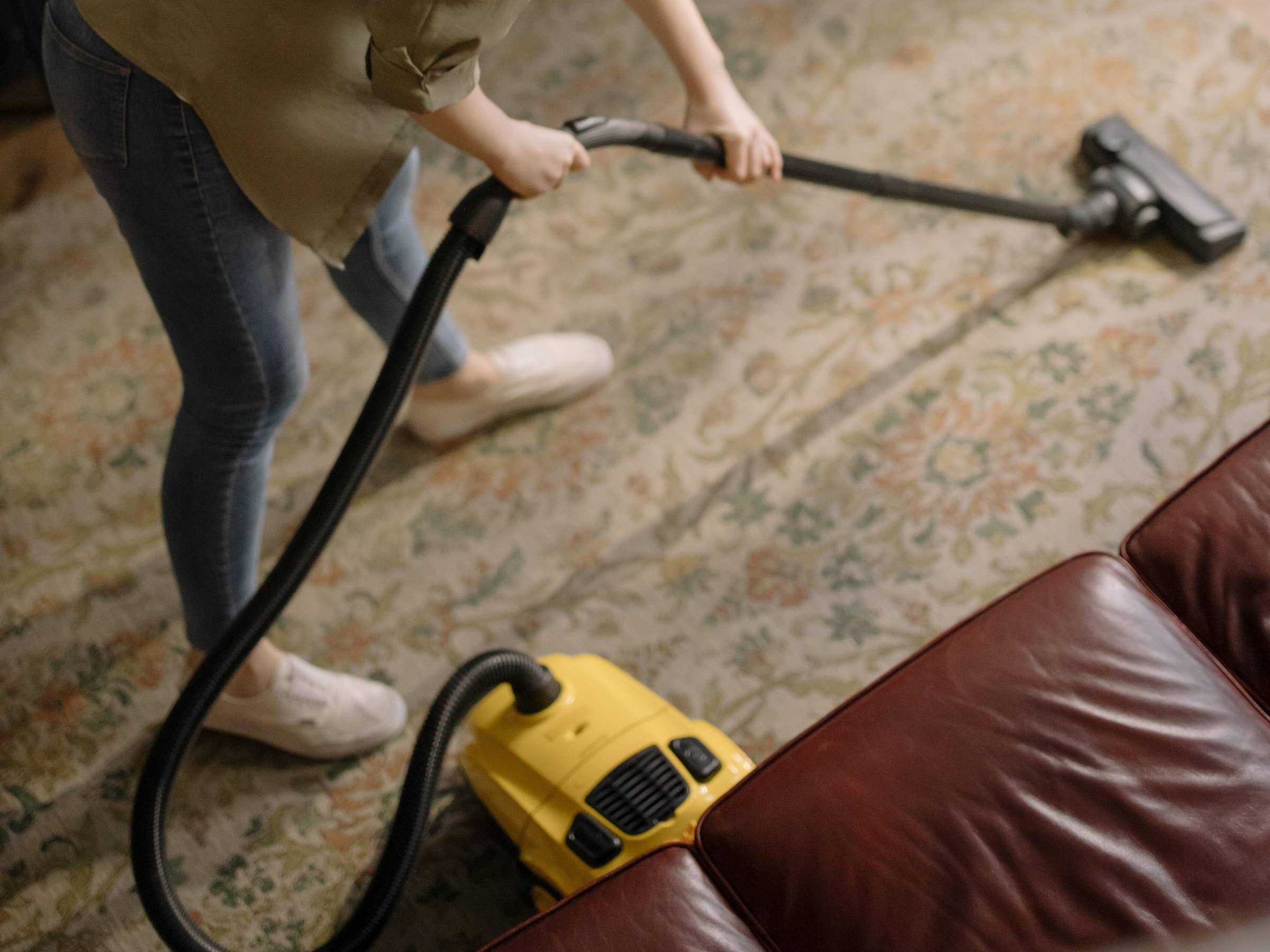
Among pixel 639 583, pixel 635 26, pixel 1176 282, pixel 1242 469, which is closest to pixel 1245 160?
pixel 1176 282

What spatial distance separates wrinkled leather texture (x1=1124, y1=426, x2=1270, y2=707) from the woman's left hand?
56 cm

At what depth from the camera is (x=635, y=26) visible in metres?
2.01

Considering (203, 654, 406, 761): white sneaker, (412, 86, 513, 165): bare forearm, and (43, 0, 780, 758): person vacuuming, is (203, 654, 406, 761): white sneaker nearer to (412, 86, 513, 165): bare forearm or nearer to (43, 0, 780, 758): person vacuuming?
(43, 0, 780, 758): person vacuuming

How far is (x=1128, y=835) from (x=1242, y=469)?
42 centimetres

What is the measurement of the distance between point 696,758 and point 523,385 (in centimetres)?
64

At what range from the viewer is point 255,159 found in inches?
32.2

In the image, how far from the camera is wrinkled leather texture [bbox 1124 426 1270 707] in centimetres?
99

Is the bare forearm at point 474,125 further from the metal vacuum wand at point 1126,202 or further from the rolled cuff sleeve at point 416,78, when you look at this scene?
the metal vacuum wand at point 1126,202

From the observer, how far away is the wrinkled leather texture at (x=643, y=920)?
0.83 meters

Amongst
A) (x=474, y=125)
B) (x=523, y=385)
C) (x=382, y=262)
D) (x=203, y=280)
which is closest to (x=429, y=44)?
(x=474, y=125)

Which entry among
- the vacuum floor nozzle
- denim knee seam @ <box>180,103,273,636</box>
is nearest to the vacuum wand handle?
the vacuum floor nozzle

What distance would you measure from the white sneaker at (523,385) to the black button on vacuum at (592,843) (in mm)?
652

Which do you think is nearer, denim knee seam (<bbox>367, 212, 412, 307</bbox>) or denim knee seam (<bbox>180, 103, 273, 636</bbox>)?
denim knee seam (<bbox>180, 103, 273, 636</bbox>)

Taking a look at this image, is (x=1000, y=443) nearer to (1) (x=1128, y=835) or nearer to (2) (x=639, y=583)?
(2) (x=639, y=583)
